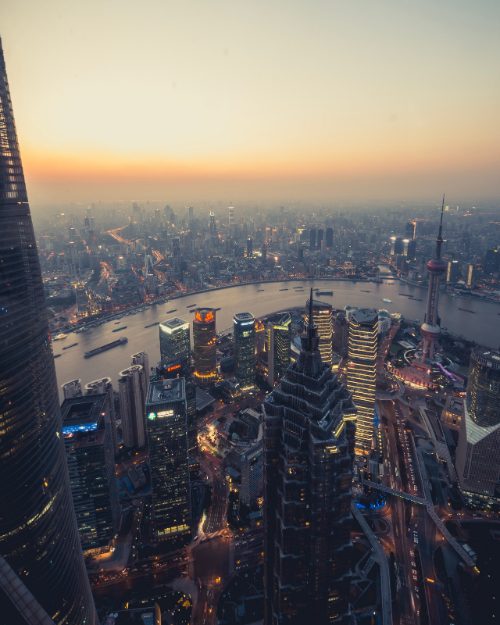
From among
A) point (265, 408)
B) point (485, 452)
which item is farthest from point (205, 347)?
point (265, 408)

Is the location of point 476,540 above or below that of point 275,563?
below

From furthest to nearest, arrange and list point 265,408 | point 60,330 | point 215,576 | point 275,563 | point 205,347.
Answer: point 60,330
point 205,347
point 215,576
point 275,563
point 265,408

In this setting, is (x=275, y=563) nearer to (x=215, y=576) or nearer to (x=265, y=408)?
(x=265, y=408)

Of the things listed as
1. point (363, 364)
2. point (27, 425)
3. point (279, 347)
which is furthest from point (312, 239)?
point (27, 425)

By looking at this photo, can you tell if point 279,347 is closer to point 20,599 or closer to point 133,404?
point 133,404

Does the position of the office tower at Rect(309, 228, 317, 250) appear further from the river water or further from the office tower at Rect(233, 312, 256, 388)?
the office tower at Rect(233, 312, 256, 388)

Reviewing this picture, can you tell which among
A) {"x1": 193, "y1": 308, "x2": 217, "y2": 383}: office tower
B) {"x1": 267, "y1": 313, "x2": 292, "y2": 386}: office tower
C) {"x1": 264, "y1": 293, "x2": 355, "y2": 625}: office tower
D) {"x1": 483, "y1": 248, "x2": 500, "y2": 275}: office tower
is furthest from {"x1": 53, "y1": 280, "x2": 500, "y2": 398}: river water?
{"x1": 264, "y1": 293, "x2": 355, "y2": 625}: office tower

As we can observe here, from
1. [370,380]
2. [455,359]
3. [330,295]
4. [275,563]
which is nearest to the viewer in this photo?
[275,563]
